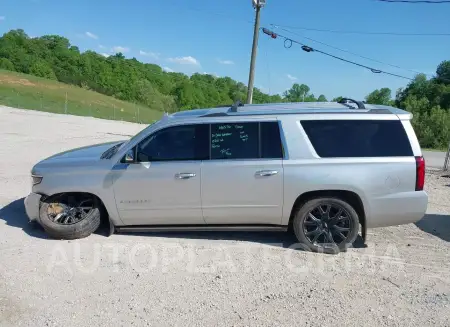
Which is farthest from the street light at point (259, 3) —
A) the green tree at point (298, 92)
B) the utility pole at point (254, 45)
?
the green tree at point (298, 92)

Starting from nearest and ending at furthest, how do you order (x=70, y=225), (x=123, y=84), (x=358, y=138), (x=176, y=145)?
(x=358, y=138) < (x=176, y=145) < (x=70, y=225) < (x=123, y=84)

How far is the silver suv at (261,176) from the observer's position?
4.22 metres

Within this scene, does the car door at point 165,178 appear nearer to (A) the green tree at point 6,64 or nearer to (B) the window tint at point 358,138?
(B) the window tint at point 358,138

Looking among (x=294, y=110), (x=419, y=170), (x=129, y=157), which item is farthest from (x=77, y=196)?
(x=419, y=170)

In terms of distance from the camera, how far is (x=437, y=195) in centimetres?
750

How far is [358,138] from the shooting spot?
4289 millimetres

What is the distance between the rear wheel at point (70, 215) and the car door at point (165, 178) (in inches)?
16.1

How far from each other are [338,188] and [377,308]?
1.41 meters

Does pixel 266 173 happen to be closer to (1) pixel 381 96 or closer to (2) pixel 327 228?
(2) pixel 327 228

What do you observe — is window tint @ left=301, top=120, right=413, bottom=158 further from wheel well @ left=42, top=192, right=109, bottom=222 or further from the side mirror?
wheel well @ left=42, top=192, right=109, bottom=222

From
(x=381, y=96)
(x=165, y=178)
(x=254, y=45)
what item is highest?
(x=381, y=96)

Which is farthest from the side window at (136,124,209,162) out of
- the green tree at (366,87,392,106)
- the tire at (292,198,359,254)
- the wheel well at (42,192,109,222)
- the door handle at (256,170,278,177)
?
the green tree at (366,87,392,106)

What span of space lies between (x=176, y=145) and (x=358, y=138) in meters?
2.18

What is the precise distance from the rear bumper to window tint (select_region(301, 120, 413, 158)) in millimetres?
491
